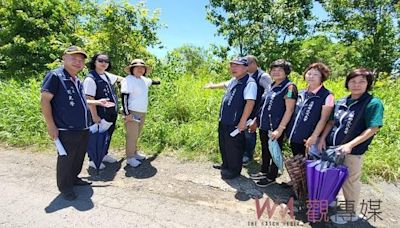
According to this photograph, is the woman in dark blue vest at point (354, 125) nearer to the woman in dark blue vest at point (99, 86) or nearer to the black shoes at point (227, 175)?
the black shoes at point (227, 175)

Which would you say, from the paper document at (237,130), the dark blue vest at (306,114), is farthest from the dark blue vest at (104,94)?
the dark blue vest at (306,114)

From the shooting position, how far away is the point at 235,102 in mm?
4305

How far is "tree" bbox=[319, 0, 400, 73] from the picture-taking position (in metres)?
12.7

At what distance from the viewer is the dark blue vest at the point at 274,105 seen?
3992 mm

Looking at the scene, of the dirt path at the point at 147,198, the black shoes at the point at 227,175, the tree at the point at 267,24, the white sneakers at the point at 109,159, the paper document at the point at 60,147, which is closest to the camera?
the dirt path at the point at 147,198

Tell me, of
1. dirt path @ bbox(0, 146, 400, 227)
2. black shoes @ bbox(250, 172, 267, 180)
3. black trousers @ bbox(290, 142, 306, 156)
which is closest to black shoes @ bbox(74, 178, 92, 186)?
dirt path @ bbox(0, 146, 400, 227)

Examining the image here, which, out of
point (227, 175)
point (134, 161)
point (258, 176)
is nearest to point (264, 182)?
point (258, 176)

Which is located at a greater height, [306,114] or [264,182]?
[306,114]

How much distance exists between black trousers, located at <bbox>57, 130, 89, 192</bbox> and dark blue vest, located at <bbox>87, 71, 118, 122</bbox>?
639mm

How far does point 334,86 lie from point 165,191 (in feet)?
18.9

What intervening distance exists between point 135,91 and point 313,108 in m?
A: 2.41

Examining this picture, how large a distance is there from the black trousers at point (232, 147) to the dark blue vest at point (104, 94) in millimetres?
1526

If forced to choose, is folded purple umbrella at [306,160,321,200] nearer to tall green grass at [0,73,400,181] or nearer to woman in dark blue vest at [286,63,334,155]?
woman in dark blue vest at [286,63,334,155]

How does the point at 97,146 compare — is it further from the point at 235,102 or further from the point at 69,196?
the point at 235,102
